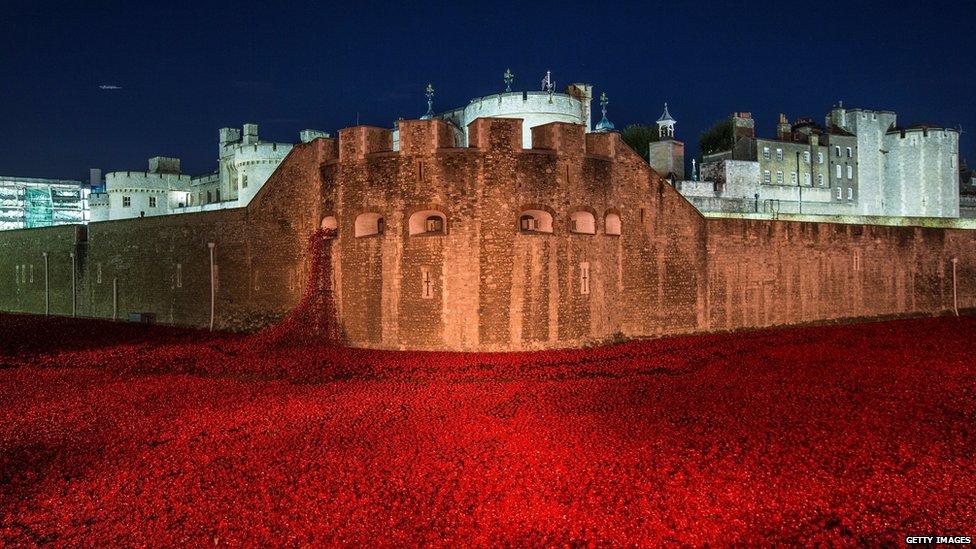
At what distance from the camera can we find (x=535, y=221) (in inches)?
653

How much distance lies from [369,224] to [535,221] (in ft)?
14.1

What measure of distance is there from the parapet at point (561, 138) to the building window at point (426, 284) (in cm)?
Answer: 406

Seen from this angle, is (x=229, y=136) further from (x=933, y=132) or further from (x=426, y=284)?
(x=933, y=132)

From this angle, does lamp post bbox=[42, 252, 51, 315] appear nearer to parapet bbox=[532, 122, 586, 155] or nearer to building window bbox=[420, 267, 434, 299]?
building window bbox=[420, 267, 434, 299]

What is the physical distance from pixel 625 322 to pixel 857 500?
10.6 m

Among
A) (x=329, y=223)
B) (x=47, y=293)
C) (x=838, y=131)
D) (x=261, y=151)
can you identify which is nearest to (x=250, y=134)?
(x=261, y=151)

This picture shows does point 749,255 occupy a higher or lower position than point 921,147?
lower

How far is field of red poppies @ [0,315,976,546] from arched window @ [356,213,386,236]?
369cm

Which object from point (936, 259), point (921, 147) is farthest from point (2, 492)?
point (921, 147)

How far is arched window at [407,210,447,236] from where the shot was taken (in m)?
15.6

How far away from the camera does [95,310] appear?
25.0 m

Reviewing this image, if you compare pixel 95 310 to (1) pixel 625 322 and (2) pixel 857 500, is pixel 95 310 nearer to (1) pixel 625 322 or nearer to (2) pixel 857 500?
(1) pixel 625 322

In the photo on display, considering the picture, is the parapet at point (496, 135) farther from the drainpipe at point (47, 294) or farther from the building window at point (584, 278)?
the drainpipe at point (47, 294)

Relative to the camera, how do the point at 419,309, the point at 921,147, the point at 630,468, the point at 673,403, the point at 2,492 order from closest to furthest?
the point at 2,492 < the point at 630,468 < the point at 673,403 < the point at 419,309 < the point at 921,147
